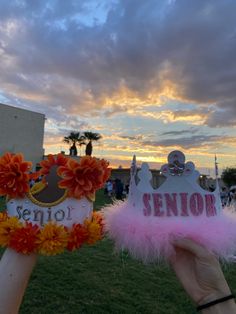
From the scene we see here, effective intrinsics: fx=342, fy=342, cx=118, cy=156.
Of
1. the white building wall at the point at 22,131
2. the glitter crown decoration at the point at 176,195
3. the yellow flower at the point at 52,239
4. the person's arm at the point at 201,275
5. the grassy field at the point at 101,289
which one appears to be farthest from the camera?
the white building wall at the point at 22,131

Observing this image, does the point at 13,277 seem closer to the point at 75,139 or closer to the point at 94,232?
the point at 94,232

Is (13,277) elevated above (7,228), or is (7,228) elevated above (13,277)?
(7,228)

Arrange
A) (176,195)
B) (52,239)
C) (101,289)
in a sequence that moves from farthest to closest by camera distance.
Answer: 1. (101,289)
2. (52,239)
3. (176,195)

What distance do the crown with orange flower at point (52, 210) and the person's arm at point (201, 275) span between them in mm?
506

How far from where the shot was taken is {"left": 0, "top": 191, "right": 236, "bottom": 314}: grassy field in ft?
11.2

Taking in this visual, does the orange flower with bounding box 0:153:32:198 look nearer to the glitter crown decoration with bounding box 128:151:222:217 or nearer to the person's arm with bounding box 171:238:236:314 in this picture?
the glitter crown decoration with bounding box 128:151:222:217

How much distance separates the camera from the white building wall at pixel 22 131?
106 feet

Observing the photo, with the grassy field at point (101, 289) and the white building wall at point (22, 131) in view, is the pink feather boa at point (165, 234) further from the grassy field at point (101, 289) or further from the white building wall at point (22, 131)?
the white building wall at point (22, 131)

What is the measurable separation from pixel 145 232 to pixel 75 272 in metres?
3.22

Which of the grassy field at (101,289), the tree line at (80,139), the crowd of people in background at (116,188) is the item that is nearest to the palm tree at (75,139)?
the tree line at (80,139)

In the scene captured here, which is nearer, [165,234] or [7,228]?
[165,234]

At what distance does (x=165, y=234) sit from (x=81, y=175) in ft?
1.84

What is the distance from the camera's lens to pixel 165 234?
1.54 metres

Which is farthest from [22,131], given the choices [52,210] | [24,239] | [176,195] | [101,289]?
[176,195]
